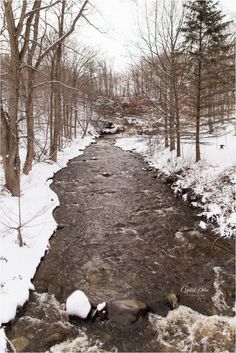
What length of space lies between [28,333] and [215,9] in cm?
1454

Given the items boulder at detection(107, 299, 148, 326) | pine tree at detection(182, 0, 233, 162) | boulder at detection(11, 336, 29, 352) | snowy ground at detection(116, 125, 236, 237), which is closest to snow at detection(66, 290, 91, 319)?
boulder at detection(107, 299, 148, 326)

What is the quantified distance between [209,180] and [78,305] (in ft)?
24.6

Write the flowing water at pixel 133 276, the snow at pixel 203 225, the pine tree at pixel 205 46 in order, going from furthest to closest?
the pine tree at pixel 205 46, the snow at pixel 203 225, the flowing water at pixel 133 276

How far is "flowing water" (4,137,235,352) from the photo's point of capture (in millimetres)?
5227

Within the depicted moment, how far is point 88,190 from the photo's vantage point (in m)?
14.0

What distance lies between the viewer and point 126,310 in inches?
229

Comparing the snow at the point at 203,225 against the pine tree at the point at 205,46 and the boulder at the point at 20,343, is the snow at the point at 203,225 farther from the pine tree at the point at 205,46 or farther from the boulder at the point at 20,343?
the boulder at the point at 20,343

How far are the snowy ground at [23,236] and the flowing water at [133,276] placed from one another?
233mm

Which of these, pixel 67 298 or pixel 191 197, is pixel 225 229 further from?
pixel 67 298

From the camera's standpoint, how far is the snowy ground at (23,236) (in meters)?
6.06

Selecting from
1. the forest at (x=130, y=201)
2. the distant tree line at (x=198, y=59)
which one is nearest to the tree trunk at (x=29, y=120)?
the forest at (x=130, y=201)

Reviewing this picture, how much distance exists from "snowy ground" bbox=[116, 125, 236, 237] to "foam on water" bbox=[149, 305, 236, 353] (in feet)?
12.1

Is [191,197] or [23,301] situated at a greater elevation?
[191,197]

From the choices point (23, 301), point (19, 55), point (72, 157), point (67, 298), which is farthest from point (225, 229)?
point (72, 157)
